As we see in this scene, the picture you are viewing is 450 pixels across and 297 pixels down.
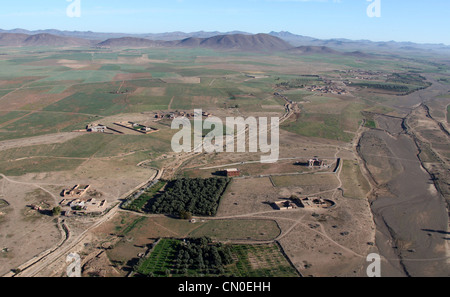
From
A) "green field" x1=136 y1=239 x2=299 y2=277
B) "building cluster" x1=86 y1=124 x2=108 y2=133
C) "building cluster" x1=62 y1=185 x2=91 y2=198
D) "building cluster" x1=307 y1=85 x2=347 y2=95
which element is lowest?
"green field" x1=136 y1=239 x2=299 y2=277

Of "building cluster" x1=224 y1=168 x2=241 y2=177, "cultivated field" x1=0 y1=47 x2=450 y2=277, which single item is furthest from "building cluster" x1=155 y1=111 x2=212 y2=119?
"building cluster" x1=224 y1=168 x2=241 y2=177

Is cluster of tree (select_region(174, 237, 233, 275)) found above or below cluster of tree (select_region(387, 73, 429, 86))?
below

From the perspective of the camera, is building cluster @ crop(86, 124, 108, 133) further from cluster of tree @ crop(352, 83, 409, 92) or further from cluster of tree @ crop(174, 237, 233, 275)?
cluster of tree @ crop(352, 83, 409, 92)

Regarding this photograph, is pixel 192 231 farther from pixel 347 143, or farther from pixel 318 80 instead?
pixel 318 80

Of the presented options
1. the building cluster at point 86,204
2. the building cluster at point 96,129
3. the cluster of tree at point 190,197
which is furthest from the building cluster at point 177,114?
the building cluster at point 86,204

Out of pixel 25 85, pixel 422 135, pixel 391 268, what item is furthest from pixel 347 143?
pixel 25 85

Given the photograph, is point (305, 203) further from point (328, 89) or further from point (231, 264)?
point (328, 89)

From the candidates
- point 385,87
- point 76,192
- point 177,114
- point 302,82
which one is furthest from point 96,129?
point 385,87
